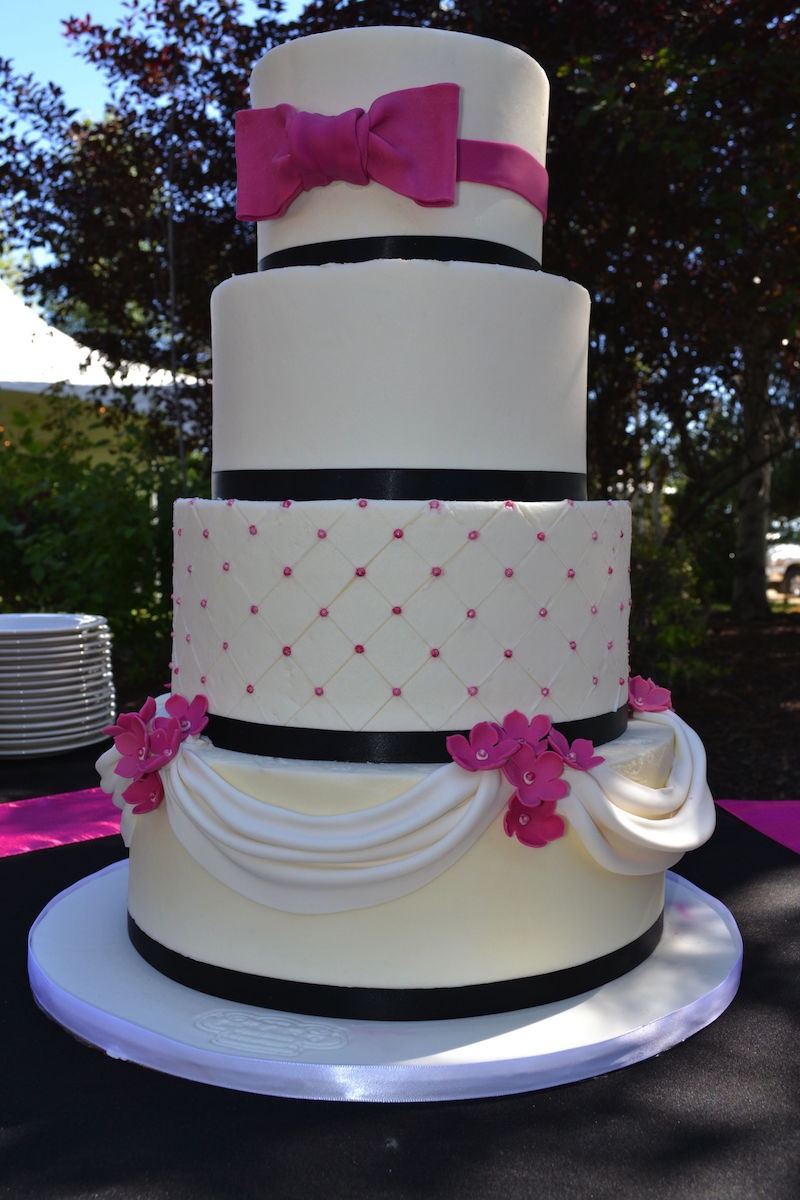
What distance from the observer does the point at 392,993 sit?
2832 mm

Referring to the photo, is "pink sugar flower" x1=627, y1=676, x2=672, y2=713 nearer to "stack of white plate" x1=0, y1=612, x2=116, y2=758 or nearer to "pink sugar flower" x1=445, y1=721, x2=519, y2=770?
"pink sugar flower" x1=445, y1=721, x2=519, y2=770

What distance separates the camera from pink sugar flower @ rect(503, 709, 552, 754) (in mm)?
2856

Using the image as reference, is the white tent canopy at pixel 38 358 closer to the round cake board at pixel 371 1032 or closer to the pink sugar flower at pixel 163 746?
the pink sugar flower at pixel 163 746

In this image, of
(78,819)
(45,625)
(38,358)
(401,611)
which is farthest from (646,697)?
(38,358)

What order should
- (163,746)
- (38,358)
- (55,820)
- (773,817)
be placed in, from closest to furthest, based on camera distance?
1. (163,746)
2. (55,820)
3. (773,817)
4. (38,358)

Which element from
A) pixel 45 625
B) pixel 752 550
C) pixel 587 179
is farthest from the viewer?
pixel 752 550

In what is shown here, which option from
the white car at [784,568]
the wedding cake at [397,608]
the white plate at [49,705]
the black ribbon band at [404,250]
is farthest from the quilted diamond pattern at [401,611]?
the white car at [784,568]

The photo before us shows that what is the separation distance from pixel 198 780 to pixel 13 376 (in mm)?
7375

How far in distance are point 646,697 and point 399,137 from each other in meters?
1.99

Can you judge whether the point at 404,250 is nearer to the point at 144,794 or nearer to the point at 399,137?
the point at 399,137

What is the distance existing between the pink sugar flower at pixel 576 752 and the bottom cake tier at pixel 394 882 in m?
0.04

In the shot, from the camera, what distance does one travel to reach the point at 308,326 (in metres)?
2.97

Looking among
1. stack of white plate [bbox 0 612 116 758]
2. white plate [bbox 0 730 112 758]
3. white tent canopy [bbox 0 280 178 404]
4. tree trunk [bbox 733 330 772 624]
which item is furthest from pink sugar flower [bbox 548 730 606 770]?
tree trunk [bbox 733 330 772 624]

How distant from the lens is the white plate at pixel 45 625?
575cm
